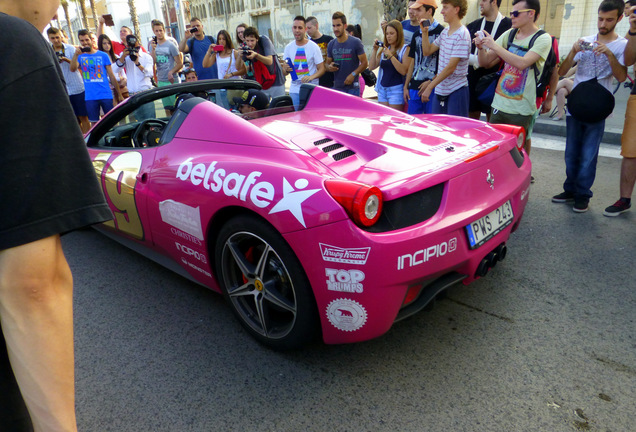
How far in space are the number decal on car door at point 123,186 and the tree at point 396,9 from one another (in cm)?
1364

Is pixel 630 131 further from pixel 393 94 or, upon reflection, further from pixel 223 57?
pixel 223 57

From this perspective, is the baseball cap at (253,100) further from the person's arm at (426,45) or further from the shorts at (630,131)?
the shorts at (630,131)

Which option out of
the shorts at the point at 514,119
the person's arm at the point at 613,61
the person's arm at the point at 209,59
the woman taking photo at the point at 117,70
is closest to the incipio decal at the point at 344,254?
the shorts at the point at 514,119

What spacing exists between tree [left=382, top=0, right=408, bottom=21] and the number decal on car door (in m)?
13.6

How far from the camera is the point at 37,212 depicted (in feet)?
3.13

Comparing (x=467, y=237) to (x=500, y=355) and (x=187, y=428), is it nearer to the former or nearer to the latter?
(x=500, y=355)

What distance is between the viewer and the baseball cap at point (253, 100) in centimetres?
363

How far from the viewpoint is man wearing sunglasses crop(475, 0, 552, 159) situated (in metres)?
3.95

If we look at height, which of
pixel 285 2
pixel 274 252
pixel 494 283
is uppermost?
pixel 285 2

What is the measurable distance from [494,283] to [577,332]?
1.96ft

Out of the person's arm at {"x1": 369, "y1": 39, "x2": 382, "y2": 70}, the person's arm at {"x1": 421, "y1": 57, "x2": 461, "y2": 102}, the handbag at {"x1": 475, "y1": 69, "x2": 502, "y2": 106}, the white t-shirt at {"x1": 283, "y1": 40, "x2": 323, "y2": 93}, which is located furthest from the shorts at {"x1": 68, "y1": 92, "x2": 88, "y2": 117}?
the handbag at {"x1": 475, "y1": 69, "x2": 502, "y2": 106}

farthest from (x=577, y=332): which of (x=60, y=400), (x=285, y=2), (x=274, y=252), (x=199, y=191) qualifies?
(x=285, y=2)

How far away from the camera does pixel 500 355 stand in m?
2.23

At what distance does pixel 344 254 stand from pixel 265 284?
1.92 feet
